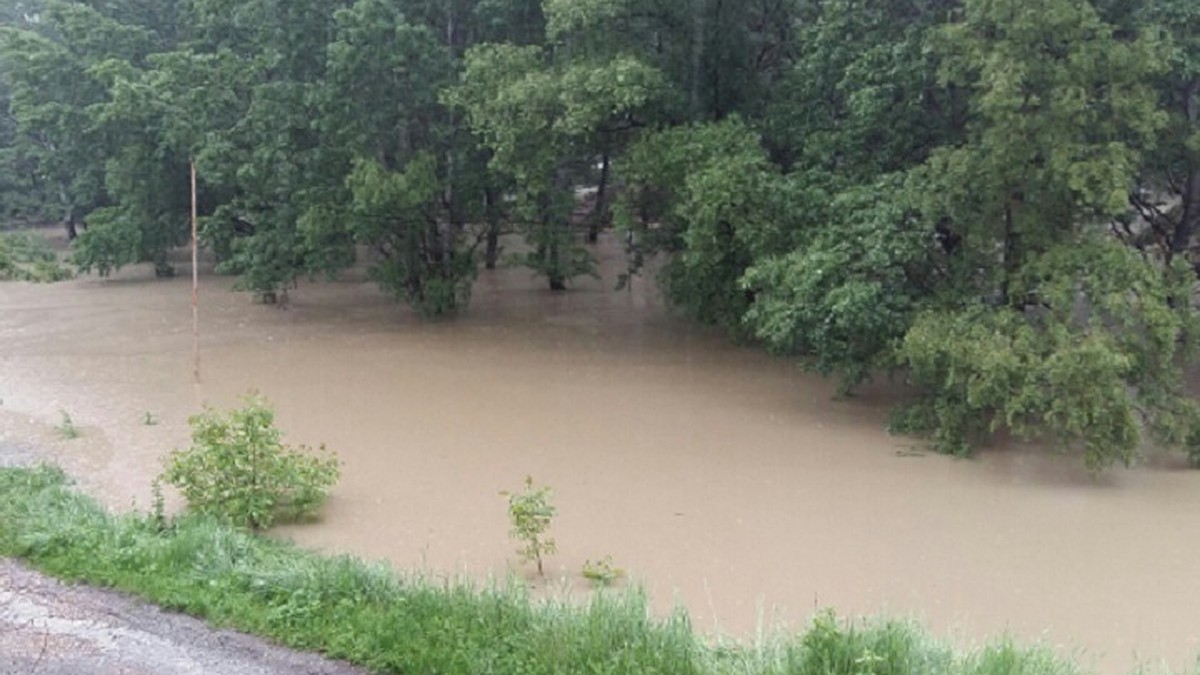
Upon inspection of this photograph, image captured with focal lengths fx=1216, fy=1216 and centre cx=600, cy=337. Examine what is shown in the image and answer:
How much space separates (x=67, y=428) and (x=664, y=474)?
5.40 metres

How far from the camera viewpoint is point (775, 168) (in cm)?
1292

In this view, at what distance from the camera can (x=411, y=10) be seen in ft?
53.4

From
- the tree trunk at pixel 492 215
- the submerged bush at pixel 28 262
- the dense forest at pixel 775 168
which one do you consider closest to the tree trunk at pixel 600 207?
the dense forest at pixel 775 168

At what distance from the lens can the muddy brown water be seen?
24.2 feet

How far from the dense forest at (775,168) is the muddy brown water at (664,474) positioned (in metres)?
0.70

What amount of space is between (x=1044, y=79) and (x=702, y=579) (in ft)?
17.9

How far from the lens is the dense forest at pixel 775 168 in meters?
9.98

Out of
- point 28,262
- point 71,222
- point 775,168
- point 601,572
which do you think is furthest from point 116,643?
point 71,222

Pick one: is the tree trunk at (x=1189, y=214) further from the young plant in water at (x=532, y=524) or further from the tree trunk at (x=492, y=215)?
the tree trunk at (x=492, y=215)

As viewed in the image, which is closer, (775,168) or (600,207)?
(775,168)

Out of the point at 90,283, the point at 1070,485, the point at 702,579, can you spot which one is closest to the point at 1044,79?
the point at 1070,485

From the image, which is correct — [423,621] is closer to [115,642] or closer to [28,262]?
[115,642]

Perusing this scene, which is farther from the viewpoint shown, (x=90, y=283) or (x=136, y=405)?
(x=90, y=283)

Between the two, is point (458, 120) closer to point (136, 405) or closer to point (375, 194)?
point (375, 194)
